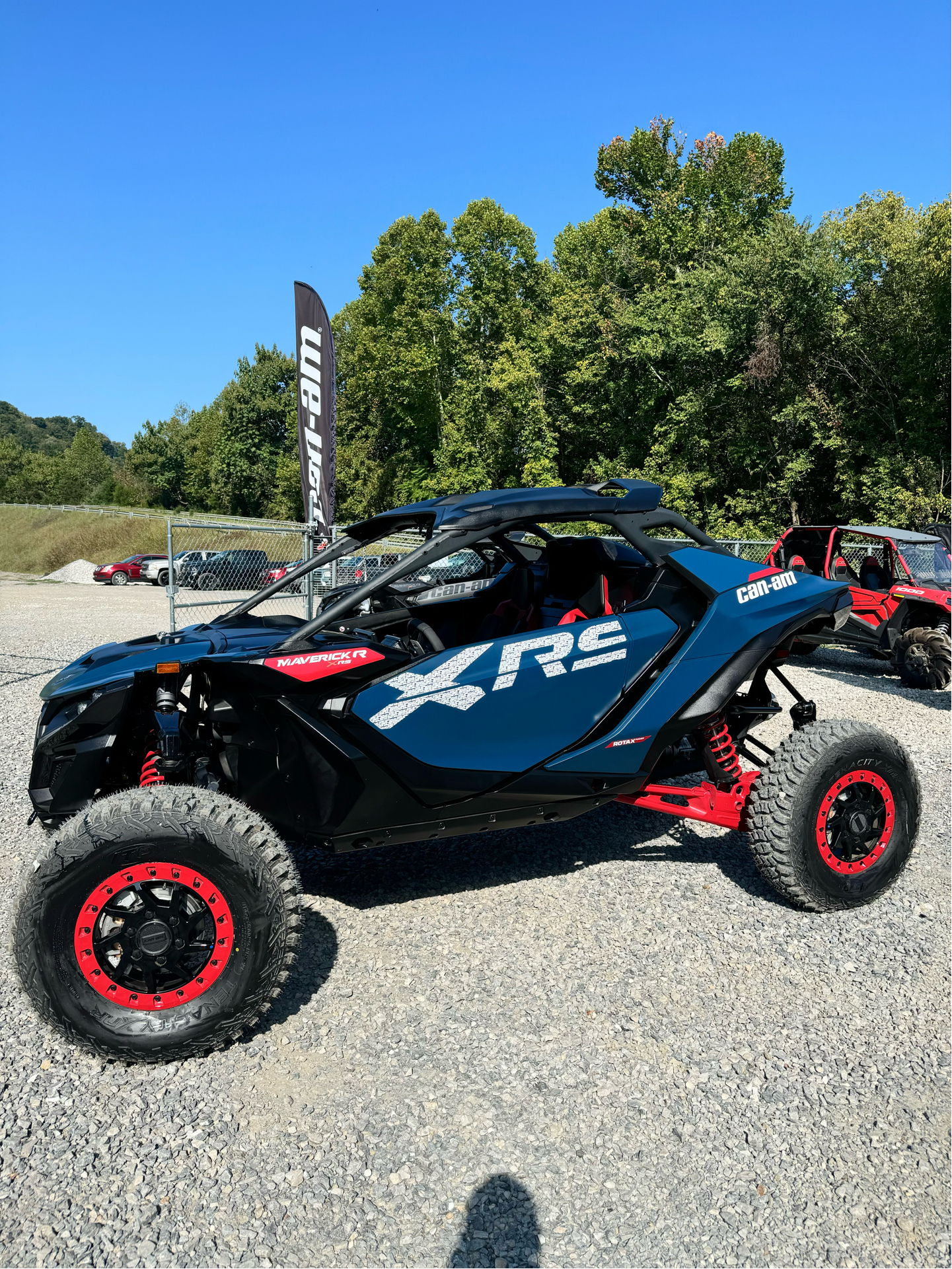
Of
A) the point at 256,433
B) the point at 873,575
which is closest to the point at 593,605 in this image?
the point at 873,575

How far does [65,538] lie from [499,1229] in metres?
38.0

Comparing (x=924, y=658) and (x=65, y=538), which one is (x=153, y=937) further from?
(x=65, y=538)

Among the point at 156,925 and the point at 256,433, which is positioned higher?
the point at 256,433

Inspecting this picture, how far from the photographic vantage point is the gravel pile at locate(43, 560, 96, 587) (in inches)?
1264

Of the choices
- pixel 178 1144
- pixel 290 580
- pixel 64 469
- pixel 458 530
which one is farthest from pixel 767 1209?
pixel 64 469

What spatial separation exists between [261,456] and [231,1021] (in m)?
61.8

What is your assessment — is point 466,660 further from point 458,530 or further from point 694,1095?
point 694,1095

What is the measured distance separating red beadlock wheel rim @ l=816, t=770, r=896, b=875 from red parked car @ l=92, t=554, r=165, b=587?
30104mm

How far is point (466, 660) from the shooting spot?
3.36 meters

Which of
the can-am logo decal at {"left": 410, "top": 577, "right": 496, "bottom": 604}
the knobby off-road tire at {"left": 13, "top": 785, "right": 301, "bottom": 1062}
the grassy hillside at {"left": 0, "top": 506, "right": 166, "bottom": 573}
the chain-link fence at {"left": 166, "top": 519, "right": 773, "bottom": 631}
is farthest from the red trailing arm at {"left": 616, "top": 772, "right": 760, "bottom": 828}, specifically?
the grassy hillside at {"left": 0, "top": 506, "right": 166, "bottom": 573}

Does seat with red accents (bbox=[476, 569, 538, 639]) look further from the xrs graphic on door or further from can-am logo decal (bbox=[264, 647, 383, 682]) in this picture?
can-am logo decal (bbox=[264, 647, 383, 682])

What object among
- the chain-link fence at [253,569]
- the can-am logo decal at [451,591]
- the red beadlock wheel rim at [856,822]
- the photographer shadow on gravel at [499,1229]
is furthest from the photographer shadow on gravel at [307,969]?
the chain-link fence at [253,569]

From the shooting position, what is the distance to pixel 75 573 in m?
32.4

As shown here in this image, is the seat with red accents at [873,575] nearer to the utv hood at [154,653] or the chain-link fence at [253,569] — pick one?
the chain-link fence at [253,569]
